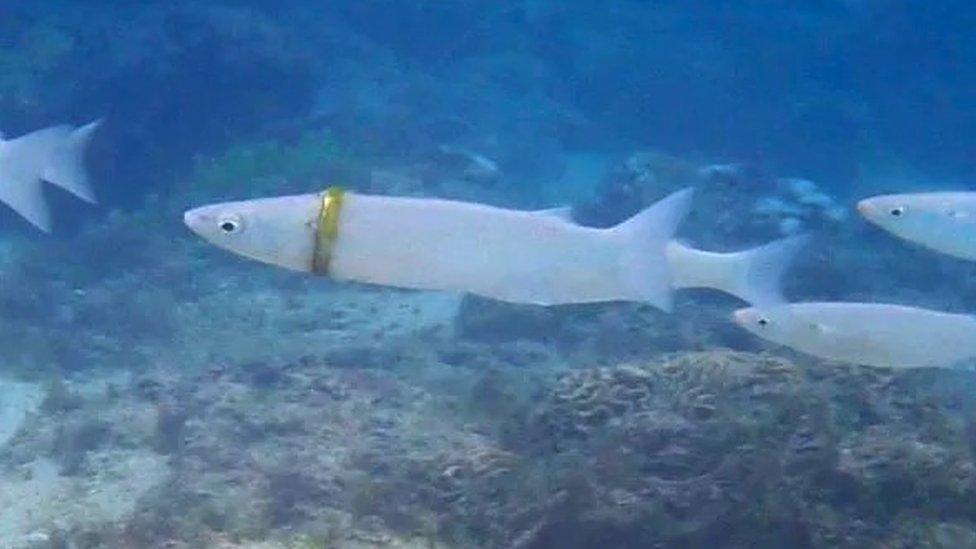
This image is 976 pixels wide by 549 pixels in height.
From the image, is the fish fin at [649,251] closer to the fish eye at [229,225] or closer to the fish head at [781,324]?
the fish eye at [229,225]

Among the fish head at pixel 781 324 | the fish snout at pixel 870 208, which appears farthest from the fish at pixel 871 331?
the fish snout at pixel 870 208

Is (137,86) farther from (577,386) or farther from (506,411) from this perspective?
(577,386)

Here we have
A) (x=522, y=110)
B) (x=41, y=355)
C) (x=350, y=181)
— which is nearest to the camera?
(x=41, y=355)

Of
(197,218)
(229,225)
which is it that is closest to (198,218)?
(197,218)

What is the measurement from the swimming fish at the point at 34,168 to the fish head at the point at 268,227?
1.33 meters

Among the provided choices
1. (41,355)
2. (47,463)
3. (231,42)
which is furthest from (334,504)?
(231,42)

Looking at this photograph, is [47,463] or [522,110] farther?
[522,110]

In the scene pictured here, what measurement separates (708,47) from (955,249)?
29.9 m

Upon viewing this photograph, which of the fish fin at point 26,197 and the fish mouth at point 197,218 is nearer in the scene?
the fish mouth at point 197,218

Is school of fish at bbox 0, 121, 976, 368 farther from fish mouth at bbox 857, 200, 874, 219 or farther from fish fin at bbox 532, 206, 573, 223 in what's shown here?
fish mouth at bbox 857, 200, 874, 219

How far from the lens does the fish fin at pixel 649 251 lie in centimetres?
329

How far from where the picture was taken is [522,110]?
92.0ft

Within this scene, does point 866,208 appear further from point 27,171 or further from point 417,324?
point 417,324

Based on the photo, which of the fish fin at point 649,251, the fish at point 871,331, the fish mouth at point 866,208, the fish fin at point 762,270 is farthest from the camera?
the fish at point 871,331
